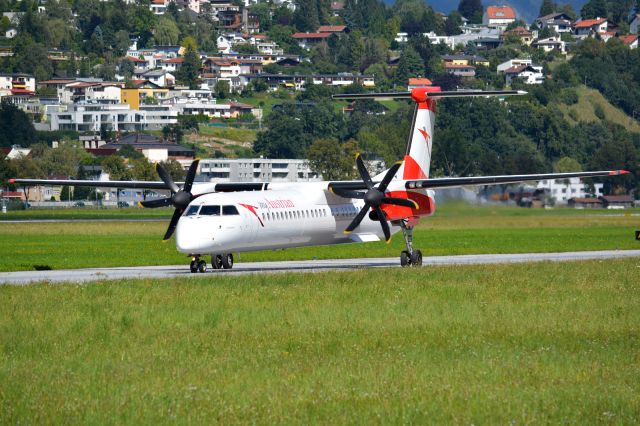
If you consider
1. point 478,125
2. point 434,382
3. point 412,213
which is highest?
point 434,382

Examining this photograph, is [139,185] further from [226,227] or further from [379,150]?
[379,150]

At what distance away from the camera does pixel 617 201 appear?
13512 centimetres

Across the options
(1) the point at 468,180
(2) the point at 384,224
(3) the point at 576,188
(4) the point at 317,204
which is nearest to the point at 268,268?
(4) the point at 317,204

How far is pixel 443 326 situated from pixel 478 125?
169900 millimetres

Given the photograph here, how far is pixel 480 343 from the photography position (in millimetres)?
24906

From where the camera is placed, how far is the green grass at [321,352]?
63.3 ft

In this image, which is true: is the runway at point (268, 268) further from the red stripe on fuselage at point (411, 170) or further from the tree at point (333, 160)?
the tree at point (333, 160)

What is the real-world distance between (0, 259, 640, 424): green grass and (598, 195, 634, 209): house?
97715mm

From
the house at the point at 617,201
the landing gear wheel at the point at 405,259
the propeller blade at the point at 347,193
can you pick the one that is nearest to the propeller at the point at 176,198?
the propeller blade at the point at 347,193

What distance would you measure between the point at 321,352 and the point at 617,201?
377 ft

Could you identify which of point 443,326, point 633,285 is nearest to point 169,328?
point 443,326

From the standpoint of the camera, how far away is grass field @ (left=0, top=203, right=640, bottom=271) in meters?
52.1

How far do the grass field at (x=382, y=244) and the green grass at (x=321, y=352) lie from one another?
16730mm

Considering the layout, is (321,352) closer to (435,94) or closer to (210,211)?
(210,211)
